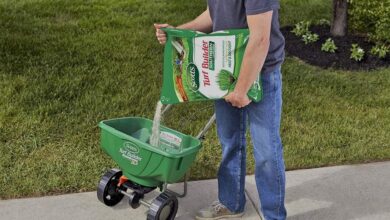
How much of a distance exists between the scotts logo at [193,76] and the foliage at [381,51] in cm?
405

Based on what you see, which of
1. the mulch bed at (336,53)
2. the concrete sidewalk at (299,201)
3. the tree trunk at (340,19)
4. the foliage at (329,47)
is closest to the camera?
the concrete sidewalk at (299,201)

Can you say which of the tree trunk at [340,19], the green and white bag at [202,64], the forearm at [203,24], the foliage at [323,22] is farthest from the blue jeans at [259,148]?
the foliage at [323,22]

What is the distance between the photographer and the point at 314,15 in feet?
26.1

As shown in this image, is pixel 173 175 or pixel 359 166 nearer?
pixel 173 175

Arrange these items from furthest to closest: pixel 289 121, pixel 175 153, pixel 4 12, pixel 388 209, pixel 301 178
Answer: pixel 4 12 < pixel 289 121 < pixel 301 178 < pixel 388 209 < pixel 175 153

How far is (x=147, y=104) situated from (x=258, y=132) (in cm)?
213

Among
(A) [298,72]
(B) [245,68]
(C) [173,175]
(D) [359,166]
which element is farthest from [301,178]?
(A) [298,72]

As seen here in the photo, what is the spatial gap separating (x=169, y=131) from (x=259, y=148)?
504 mm

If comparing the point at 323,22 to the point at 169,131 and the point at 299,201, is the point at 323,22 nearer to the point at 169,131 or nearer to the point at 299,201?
the point at 299,201

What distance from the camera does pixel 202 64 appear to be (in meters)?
2.88

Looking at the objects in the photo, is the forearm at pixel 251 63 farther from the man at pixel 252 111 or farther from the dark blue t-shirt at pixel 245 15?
the dark blue t-shirt at pixel 245 15

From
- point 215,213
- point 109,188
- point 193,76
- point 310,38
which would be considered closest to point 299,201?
point 215,213

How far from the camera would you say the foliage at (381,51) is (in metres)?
6.46

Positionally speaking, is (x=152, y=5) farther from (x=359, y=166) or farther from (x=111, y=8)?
(x=359, y=166)
